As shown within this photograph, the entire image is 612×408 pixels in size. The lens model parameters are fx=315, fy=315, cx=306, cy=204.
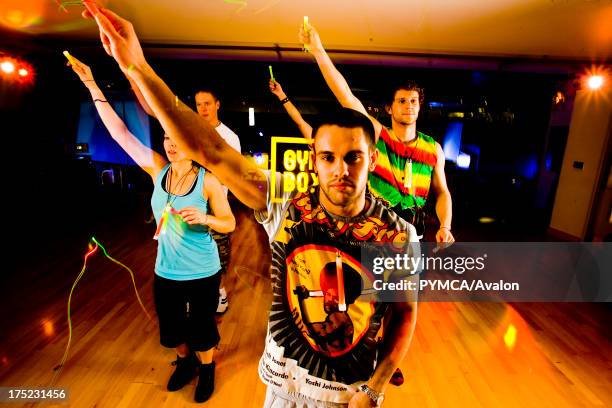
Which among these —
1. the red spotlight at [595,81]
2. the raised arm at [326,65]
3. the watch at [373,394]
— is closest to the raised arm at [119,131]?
the raised arm at [326,65]

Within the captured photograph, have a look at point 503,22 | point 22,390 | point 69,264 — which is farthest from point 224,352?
point 503,22

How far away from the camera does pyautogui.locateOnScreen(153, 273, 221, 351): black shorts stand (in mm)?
1772

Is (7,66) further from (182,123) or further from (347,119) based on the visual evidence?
(347,119)

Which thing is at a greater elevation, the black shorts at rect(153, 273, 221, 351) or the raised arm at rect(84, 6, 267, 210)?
the raised arm at rect(84, 6, 267, 210)

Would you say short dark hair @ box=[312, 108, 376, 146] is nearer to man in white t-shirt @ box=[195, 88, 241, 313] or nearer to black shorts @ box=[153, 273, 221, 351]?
black shorts @ box=[153, 273, 221, 351]

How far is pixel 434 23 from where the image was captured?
2906 mm

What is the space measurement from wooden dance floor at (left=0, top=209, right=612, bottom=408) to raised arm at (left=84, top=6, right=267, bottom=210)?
1.51 meters

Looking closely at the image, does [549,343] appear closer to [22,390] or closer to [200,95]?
[200,95]

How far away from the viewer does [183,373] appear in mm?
2004

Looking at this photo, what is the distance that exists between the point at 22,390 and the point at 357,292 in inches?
87.3

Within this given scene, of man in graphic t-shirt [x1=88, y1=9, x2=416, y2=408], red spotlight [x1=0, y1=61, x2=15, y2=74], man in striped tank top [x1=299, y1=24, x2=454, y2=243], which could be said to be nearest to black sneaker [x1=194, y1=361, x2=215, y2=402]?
man in graphic t-shirt [x1=88, y1=9, x2=416, y2=408]

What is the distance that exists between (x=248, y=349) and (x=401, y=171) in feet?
5.67

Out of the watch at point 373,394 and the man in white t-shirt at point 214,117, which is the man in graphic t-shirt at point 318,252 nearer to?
the watch at point 373,394

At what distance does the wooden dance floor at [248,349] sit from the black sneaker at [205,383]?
0.05 metres
